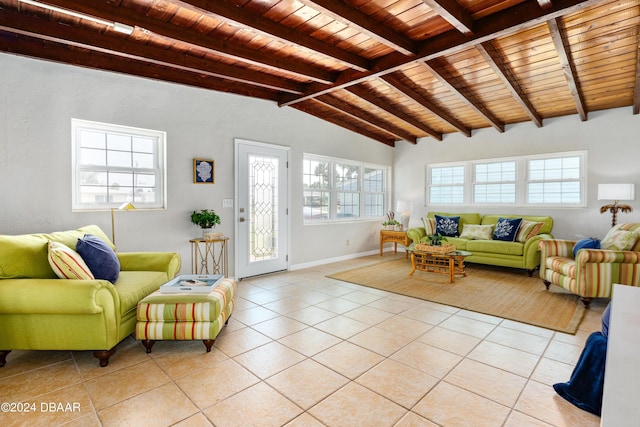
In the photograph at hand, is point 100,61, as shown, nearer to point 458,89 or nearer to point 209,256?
point 209,256

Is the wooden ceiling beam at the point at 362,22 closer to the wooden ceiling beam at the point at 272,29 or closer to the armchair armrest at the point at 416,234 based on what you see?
the wooden ceiling beam at the point at 272,29

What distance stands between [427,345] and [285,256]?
122 inches

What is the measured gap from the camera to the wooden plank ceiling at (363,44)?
272 centimetres

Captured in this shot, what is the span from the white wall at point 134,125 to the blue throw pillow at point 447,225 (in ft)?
7.88

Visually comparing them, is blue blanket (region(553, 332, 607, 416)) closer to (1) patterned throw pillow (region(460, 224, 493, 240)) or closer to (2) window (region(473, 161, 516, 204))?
(1) patterned throw pillow (region(460, 224, 493, 240))

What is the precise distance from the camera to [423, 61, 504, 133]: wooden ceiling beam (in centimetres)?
387

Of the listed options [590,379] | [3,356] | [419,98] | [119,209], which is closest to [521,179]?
[419,98]

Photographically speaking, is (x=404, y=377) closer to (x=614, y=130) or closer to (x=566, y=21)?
(x=566, y=21)

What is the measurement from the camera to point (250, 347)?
2.58 metres

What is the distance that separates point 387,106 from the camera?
5.26m

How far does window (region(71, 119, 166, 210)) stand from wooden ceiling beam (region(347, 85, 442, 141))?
2717 mm

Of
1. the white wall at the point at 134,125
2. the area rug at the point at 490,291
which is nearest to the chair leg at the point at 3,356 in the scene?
the white wall at the point at 134,125

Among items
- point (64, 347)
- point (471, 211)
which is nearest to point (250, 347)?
point (64, 347)

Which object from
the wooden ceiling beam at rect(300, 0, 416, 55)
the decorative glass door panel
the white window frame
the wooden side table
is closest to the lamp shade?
the white window frame
